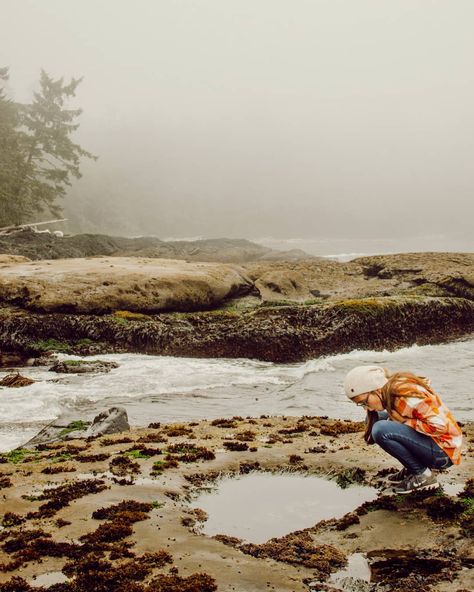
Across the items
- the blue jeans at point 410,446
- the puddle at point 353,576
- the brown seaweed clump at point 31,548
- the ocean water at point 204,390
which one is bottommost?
the ocean water at point 204,390

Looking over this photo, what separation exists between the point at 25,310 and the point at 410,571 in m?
27.0

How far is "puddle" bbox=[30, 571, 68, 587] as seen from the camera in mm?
6105

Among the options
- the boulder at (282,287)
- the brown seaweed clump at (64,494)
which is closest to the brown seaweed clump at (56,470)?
the brown seaweed clump at (64,494)

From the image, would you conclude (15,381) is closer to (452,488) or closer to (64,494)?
(64,494)

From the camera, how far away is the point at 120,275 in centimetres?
3180

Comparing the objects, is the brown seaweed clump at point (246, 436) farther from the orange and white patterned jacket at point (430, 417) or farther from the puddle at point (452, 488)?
the orange and white patterned jacket at point (430, 417)

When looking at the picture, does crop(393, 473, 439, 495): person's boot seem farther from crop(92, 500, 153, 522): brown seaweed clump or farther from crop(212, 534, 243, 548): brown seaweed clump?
crop(92, 500, 153, 522): brown seaweed clump

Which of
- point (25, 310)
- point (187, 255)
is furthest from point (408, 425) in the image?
point (187, 255)

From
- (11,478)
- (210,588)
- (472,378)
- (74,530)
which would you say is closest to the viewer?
(210,588)

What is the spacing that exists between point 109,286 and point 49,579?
2560 centimetres

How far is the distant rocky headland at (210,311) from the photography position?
2828 centimetres

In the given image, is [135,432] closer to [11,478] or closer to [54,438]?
[54,438]

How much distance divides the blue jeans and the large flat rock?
23.9 meters

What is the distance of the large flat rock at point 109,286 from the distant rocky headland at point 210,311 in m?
0.06
